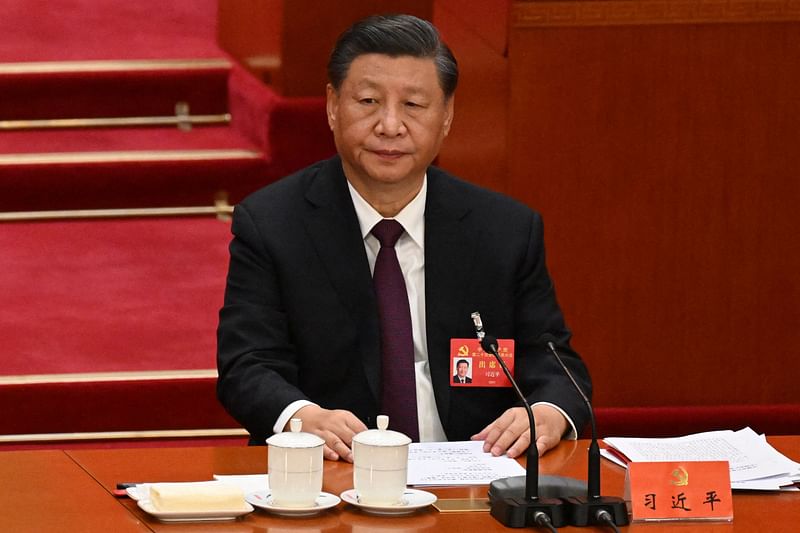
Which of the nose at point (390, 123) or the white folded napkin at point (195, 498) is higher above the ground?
the nose at point (390, 123)

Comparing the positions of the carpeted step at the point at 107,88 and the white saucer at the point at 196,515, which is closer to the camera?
the white saucer at the point at 196,515

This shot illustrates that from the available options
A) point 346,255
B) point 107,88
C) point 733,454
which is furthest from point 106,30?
point 733,454

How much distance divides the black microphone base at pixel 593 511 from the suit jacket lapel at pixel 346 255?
69 cm

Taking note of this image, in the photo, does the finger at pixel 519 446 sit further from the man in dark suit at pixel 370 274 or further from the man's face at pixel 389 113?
the man's face at pixel 389 113

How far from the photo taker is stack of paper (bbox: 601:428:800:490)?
6.98ft

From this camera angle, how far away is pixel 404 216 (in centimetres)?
262

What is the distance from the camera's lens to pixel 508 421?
231cm

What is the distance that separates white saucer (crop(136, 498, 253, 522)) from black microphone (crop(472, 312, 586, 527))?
323mm

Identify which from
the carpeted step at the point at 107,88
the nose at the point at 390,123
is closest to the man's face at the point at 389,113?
the nose at the point at 390,123

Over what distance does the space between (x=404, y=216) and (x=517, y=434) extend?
509 mm

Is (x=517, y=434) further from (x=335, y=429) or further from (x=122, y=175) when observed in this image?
(x=122, y=175)

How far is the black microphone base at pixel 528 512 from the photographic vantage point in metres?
1.88

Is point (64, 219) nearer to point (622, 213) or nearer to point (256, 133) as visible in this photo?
point (256, 133)

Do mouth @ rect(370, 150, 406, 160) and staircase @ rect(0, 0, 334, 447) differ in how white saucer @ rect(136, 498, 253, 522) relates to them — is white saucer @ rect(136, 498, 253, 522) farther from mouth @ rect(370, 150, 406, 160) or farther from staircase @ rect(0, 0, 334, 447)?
staircase @ rect(0, 0, 334, 447)
